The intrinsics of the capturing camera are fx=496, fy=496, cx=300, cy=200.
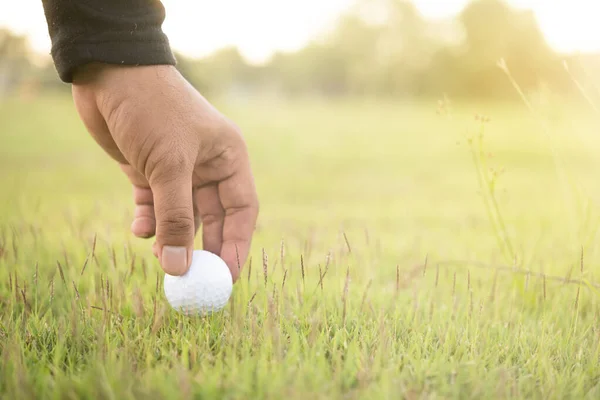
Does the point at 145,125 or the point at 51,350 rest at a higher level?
the point at 145,125

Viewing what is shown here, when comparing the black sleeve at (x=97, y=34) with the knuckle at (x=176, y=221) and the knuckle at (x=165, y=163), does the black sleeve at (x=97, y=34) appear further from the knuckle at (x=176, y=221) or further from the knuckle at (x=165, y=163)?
the knuckle at (x=176, y=221)

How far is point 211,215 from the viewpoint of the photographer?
246cm

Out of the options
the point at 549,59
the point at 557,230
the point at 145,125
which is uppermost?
the point at 549,59

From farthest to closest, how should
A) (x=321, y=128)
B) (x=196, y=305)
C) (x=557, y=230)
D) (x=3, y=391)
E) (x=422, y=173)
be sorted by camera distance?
(x=321, y=128), (x=422, y=173), (x=557, y=230), (x=196, y=305), (x=3, y=391)

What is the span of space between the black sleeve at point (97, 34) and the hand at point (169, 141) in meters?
0.06

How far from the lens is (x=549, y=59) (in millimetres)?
37656

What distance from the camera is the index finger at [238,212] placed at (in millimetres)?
2297

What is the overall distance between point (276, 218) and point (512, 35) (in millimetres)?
41285

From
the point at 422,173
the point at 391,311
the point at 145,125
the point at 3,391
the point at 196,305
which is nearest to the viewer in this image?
the point at 3,391

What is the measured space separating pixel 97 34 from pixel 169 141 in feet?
1.66

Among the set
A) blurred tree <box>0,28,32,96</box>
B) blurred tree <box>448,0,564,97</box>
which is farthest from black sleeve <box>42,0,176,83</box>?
blurred tree <box>448,0,564,97</box>

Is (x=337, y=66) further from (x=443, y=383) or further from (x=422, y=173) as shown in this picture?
(x=443, y=383)

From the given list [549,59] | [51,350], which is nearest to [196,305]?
[51,350]

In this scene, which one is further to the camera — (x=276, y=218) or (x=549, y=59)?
(x=549, y=59)
